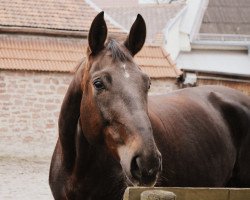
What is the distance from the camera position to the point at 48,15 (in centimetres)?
1512

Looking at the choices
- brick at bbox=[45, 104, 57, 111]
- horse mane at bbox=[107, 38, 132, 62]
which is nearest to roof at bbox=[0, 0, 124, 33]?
brick at bbox=[45, 104, 57, 111]

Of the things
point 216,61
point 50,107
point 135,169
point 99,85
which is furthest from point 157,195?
point 216,61

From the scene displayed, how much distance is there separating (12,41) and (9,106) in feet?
6.35

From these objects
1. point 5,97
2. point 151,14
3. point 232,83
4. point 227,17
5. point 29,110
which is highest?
point 227,17

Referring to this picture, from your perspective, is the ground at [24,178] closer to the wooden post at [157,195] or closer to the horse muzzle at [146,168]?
the horse muzzle at [146,168]

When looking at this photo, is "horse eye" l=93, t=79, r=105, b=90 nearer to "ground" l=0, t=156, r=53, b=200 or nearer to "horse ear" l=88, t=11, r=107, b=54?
Result: "horse ear" l=88, t=11, r=107, b=54

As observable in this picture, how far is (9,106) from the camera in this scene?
1337 cm

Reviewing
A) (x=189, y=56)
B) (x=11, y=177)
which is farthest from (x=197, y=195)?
(x=189, y=56)

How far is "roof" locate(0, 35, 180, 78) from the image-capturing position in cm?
1355

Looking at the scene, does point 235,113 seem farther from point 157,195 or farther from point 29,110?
point 29,110

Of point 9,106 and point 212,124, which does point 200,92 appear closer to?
point 212,124

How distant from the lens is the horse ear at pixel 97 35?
3650 mm

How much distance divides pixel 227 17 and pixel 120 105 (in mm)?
17606

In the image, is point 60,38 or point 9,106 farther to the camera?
point 60,38
